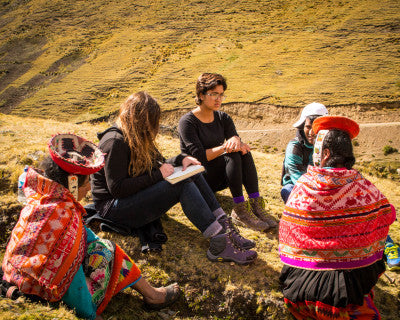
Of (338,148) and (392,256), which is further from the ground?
(338,148)

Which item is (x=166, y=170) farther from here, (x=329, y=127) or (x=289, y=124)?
(x=289, y=124)

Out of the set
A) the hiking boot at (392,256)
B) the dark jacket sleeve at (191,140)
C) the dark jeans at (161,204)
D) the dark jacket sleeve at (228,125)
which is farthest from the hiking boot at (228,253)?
the dark jacket sleeve at (228,125)

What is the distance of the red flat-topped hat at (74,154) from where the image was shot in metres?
1.78

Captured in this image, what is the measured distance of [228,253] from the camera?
8.55 feet

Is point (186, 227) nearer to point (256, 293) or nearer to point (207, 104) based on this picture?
point (256, 293)

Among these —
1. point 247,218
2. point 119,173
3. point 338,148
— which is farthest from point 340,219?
point 119,173

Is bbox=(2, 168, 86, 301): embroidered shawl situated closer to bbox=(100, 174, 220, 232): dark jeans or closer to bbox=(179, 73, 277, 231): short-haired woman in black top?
bbox=(100, 174, 220, 232): dark jeans

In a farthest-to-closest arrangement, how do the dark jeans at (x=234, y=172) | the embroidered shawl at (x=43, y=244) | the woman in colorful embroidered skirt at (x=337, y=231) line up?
the dark jeans at (x=234, y=172)
the woman in colorful embroidered skirt at (x=337, y=231)
the embroidered shawl at (x=43, y=244)

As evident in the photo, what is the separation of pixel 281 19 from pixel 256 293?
28.4m

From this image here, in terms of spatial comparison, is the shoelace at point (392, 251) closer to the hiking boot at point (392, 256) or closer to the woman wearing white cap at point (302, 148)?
the hiking boot at point (392, 256)

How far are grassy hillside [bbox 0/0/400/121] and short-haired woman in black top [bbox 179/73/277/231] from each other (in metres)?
13.0

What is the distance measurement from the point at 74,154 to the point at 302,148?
241cm

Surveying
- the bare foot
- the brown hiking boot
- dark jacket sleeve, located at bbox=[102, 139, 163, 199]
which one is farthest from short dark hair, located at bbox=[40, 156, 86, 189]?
the brown hiking boot

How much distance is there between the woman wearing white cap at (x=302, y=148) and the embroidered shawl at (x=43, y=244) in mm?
2286
